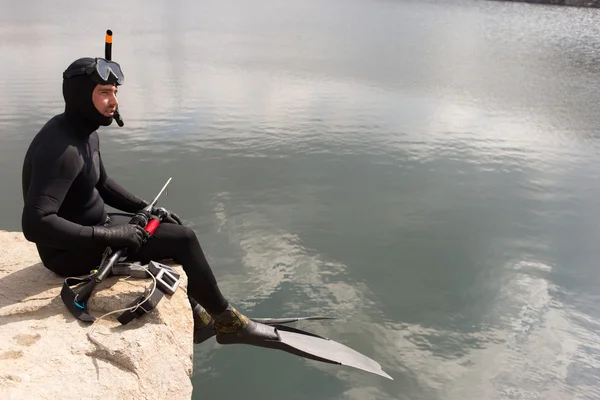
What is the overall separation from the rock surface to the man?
22 cm

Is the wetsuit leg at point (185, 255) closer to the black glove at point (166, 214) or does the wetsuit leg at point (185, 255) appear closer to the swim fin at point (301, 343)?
the black glove at point (166, 214)

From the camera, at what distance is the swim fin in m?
5.05

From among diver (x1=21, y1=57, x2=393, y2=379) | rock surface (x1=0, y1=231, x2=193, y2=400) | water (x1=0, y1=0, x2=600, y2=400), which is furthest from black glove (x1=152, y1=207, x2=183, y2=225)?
water (x1=0, y1=0, x2=600, y2=400)

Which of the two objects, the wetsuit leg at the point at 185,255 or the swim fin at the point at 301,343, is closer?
the wetsuit leg at the point at 185,255

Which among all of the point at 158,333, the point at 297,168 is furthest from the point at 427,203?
the point at 158,333

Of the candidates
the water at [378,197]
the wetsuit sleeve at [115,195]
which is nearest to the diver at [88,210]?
the wetsuit sleeve at [115,195]

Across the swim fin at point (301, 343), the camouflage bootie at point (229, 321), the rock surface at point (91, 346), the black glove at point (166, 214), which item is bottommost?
the swim fin at point (301, 343)

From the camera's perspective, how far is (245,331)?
4.98 meters

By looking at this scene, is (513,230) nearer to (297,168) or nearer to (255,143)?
(297,168)

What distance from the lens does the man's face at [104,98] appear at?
398cm

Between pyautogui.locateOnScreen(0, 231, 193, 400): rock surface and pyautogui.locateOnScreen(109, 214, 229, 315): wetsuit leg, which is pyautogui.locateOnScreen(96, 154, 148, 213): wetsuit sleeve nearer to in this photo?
pyautogui.locateOnScreen(109, 214, 229, 315): wetsuit leg

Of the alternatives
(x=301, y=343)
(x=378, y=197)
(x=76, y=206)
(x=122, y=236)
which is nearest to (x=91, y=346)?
(x=122, y=236)

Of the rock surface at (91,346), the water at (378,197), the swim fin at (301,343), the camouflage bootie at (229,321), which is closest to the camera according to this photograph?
the rock surface at (91,346)

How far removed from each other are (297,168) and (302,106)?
5.23 metres
